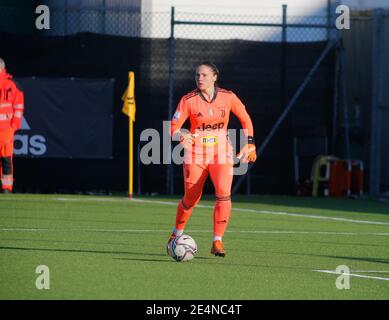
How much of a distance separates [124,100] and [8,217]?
5912 mm

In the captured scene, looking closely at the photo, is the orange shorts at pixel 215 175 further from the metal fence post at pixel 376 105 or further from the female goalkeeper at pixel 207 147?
the metal fence post at pixel 376 105

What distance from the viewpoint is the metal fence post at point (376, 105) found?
82.1 ft

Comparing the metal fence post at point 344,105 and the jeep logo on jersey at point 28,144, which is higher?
the metal fence post at point 344,105

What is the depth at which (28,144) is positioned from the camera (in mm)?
23859

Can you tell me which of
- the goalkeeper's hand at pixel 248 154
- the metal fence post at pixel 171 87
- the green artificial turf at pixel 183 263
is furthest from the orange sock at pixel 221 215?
the metal fence post at pixel 171 87

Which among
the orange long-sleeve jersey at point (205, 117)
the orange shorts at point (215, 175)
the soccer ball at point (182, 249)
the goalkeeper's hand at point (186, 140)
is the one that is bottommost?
the soccer ball at point (182, 249)

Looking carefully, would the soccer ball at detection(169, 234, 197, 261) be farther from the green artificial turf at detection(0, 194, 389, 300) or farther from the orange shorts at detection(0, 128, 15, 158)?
the orange shorts at detection(0, 128, 15, 158)

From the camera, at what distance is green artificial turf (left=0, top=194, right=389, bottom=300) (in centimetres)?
989

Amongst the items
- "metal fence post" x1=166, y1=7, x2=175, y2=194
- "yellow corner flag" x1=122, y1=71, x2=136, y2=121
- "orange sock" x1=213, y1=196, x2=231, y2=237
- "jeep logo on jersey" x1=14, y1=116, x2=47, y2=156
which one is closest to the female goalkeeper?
"orange sock" x1=213, y1=196, x2=231, y2=237

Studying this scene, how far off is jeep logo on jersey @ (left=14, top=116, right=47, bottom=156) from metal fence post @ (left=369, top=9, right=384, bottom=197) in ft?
22.8

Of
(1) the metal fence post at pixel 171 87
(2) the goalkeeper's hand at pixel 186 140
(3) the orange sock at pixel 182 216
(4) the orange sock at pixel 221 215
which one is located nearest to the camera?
(2) the goalkeeper's hand at pixel 186 140

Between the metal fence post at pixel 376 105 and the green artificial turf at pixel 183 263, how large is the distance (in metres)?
3.37

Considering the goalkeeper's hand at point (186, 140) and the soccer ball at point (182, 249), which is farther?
the goalkeeper's hand at point (186, 140)

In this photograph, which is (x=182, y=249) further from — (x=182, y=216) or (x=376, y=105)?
(x=376, y=105)
